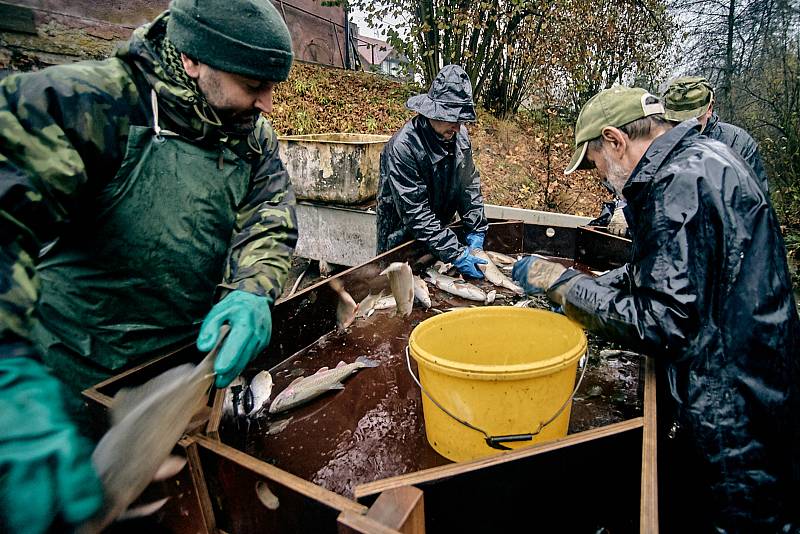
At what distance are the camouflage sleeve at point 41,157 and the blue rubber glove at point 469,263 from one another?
2490 mm

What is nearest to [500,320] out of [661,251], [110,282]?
[661,251]

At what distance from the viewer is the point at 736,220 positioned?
1.62 m

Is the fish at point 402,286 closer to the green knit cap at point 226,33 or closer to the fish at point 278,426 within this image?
the fish at point 278,426

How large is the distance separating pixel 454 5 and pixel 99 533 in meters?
10.5

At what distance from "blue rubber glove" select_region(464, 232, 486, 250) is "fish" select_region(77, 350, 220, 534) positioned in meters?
2.99

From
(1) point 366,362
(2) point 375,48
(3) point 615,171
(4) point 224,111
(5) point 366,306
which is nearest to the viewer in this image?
(4) point 224,111

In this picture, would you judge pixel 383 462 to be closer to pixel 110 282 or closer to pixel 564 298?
pixel 564 298

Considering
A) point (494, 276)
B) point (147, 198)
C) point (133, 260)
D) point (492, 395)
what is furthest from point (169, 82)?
point (494, 276)

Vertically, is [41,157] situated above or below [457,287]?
above

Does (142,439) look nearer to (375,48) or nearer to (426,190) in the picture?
(426,190)

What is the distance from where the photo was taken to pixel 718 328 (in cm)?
166

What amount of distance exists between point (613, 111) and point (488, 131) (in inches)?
354

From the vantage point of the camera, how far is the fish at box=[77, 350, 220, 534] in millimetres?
1025

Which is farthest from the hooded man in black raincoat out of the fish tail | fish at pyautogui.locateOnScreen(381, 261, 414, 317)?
fish at pyautogui.locateOnScreen(381, 261, 414, 317)
